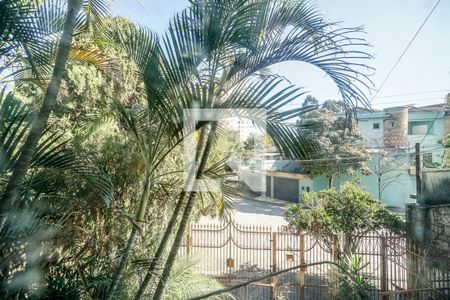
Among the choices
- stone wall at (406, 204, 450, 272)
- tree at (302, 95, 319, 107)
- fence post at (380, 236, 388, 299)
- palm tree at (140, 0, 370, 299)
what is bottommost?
fence post at (380, 236, 388, 299)

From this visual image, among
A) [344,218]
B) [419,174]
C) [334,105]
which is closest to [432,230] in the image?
[419,174]

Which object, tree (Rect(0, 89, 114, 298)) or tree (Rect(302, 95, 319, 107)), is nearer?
tree (Rect(0, 89, 114, 298))

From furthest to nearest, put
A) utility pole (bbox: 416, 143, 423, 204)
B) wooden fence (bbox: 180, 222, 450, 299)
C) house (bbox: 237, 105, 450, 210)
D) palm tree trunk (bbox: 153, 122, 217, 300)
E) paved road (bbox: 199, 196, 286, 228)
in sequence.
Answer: house (bbox: 237, 105, 450, 210)
paved road (bbox: 199, 196, 286, 228)
utility pole (bbox: 416, 143, 423, 204)
wooden fence (bbox: 180, 222, 450, 299)
palm tree trunk (bbox: 153, 122, 217, 300)

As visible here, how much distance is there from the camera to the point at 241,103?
1101 mm

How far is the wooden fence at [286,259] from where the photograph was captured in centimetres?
294

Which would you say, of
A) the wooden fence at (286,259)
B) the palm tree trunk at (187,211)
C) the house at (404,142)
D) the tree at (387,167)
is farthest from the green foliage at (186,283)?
the tree at (387,167)

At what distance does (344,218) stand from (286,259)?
0.92 meters

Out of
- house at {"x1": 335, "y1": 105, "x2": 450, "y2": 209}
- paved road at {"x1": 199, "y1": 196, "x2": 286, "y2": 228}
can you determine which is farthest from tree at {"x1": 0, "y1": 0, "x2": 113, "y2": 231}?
house at {"x1": 335, "y1": 105, "x2": 450, "y2": 209}

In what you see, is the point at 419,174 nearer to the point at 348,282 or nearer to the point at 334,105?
the point at 348,282

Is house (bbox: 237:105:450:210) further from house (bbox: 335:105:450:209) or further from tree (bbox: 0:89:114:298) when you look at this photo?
tree (bbox: 0:89:114:298)

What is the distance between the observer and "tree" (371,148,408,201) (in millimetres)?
4109

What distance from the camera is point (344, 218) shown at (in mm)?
3654

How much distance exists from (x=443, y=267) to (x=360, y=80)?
2.30 m

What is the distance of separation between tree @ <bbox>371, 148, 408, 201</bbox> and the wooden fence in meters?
1.13
